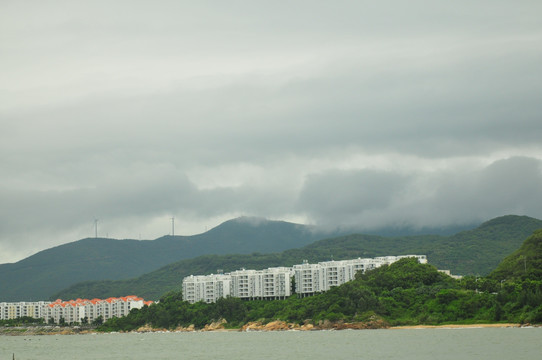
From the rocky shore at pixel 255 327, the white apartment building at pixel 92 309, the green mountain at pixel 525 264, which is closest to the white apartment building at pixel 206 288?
the rocky shore at pixel 255 327

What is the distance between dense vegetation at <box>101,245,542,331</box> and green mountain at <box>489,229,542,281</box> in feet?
4.84

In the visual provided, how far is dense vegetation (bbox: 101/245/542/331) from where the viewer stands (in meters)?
92.2

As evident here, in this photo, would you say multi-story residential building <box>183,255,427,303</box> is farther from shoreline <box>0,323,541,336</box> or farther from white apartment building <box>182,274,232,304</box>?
shoreline <box>0,323,541,336</box>

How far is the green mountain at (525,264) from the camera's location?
106 m

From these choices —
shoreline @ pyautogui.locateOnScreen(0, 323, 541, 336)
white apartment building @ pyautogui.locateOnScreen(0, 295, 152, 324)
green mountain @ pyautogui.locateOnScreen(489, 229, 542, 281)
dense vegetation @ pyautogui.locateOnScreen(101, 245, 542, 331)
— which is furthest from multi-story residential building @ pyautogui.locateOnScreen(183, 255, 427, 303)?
white apartment building @ pyautogui.locateOnScreen(0, 295, 152, 324)

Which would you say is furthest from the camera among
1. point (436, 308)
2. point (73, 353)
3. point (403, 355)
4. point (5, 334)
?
point (5, 334)

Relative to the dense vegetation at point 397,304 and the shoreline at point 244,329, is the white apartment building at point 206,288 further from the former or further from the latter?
the shoreline at point 244,329

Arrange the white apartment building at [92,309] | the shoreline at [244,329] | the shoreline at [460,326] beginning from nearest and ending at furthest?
Result: 1. the shoreline at [460,326]
2. the shoreline at [244,329]
3. the white apartment building at [92,309]

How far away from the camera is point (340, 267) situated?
468ft

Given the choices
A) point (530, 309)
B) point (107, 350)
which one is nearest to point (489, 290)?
point (530, 309)

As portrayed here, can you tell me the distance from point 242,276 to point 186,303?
12563 millimetres

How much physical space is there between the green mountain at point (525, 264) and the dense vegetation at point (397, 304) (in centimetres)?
148

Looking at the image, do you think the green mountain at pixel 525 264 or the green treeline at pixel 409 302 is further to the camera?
the green mountain at pixel 525 264

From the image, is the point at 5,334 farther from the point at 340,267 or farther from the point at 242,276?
the point at 340,267
